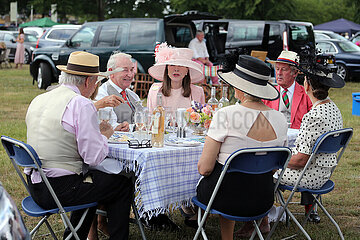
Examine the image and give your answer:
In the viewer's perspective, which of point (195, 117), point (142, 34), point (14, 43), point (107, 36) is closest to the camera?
point (195, 117)

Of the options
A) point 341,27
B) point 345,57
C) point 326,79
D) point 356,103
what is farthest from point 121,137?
point 341,27

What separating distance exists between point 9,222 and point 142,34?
10.7m

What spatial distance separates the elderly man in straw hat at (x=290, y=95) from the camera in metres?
5.38

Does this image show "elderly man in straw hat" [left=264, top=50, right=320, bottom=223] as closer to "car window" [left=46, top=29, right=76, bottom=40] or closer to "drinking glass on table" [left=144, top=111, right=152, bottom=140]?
"drinking glass on table" [left=144, top=111, right=152, bottom=140]

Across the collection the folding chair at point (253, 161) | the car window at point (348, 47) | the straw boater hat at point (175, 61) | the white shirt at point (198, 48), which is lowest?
the car window at point (348, 47)

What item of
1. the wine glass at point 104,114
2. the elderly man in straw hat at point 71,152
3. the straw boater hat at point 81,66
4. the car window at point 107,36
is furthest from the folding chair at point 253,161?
the car window at point 107,36

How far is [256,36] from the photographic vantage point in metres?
14.8

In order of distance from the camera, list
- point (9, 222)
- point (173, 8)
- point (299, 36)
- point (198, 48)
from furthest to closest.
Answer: point (173, 8)
point (299, 36)
point (198, 48)
point (9, 222)

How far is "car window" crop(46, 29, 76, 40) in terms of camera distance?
21250 mm

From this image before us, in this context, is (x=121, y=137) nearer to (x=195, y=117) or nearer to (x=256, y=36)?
(x=195, y=117)

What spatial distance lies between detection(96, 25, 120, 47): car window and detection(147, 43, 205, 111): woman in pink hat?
7397 mm

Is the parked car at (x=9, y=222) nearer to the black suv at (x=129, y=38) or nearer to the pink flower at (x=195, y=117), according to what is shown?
the pink flower at (x=195, y=117)

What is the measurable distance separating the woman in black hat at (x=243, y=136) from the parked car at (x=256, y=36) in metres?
10.8

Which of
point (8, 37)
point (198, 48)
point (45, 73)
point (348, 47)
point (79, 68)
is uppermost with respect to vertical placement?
point (79, 68)
